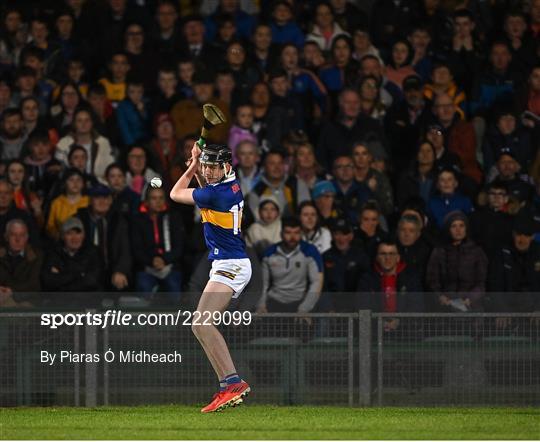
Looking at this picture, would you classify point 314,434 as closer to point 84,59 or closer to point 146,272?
point 146,272

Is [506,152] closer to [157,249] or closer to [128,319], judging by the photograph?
[157,249]

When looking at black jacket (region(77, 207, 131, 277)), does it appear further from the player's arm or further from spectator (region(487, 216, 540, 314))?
spectator (region(487, 216, 540, 314))

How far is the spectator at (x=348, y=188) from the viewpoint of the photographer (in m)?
17.3

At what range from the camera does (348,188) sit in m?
17.5

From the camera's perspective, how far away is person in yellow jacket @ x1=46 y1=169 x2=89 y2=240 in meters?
17.0

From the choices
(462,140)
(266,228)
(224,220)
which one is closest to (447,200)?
(462,140)

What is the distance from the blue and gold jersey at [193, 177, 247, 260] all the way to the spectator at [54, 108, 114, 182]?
4.59 meters

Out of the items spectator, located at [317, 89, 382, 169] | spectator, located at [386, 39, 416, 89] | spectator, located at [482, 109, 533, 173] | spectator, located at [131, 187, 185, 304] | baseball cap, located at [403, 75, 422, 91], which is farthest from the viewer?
spectator, located at [386, 39, 416, 89]

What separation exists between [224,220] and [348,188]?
4447 mm

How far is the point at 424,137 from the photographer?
1814 centimetres

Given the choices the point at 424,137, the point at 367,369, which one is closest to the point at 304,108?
the point at 424,137

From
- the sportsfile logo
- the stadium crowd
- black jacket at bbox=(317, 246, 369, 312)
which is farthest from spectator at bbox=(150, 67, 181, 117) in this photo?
the sportsfile logo

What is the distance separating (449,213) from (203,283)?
9.34ft

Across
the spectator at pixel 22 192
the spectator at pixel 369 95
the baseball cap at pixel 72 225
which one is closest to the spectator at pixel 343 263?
the spectator at pixel 369 95
